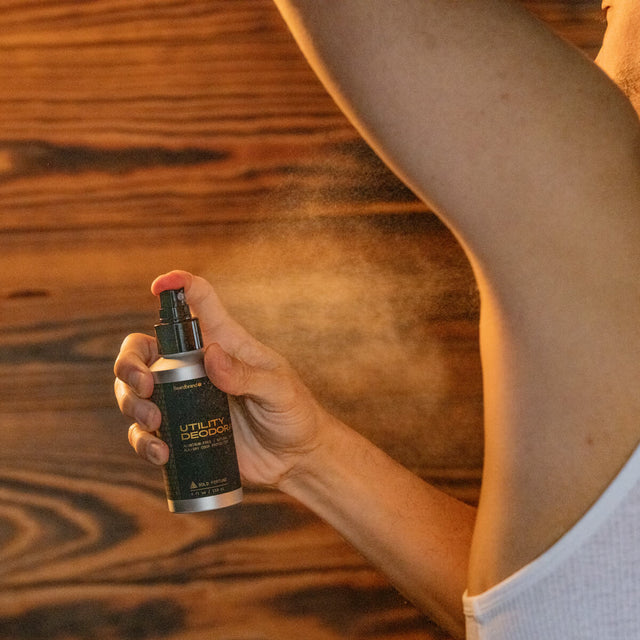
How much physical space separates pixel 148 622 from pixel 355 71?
946 mm

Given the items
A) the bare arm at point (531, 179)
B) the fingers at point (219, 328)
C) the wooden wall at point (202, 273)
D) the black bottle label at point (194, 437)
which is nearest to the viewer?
the bare arm at point (531, 179)

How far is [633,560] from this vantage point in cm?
57

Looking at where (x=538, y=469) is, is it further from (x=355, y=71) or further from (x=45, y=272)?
(x=45, y=272)

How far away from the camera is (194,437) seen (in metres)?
0.72

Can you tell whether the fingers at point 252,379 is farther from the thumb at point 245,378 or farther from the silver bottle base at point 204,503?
the silver bottle base at point 204,503

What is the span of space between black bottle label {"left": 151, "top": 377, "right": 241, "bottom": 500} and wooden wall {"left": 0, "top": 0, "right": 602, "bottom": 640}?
1.30 feet

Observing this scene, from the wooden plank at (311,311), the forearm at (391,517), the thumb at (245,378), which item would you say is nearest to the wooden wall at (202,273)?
the wooden plank at (311,311)

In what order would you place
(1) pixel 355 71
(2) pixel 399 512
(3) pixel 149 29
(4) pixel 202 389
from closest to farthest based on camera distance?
(1) pixel 355 71
(4) pixel 202 389
(2) pixel 399 512
(3) pixel 149 29

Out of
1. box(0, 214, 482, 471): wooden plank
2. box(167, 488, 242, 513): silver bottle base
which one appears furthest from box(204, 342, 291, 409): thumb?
box(0, 214, 482, 471): wooden plank

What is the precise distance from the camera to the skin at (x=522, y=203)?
20.2 inches

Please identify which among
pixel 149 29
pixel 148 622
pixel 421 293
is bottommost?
pixel 148 622

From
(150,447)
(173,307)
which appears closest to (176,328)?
(173,307)

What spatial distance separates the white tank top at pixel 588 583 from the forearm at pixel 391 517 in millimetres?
304

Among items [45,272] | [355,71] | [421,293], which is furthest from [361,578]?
[355,71]
